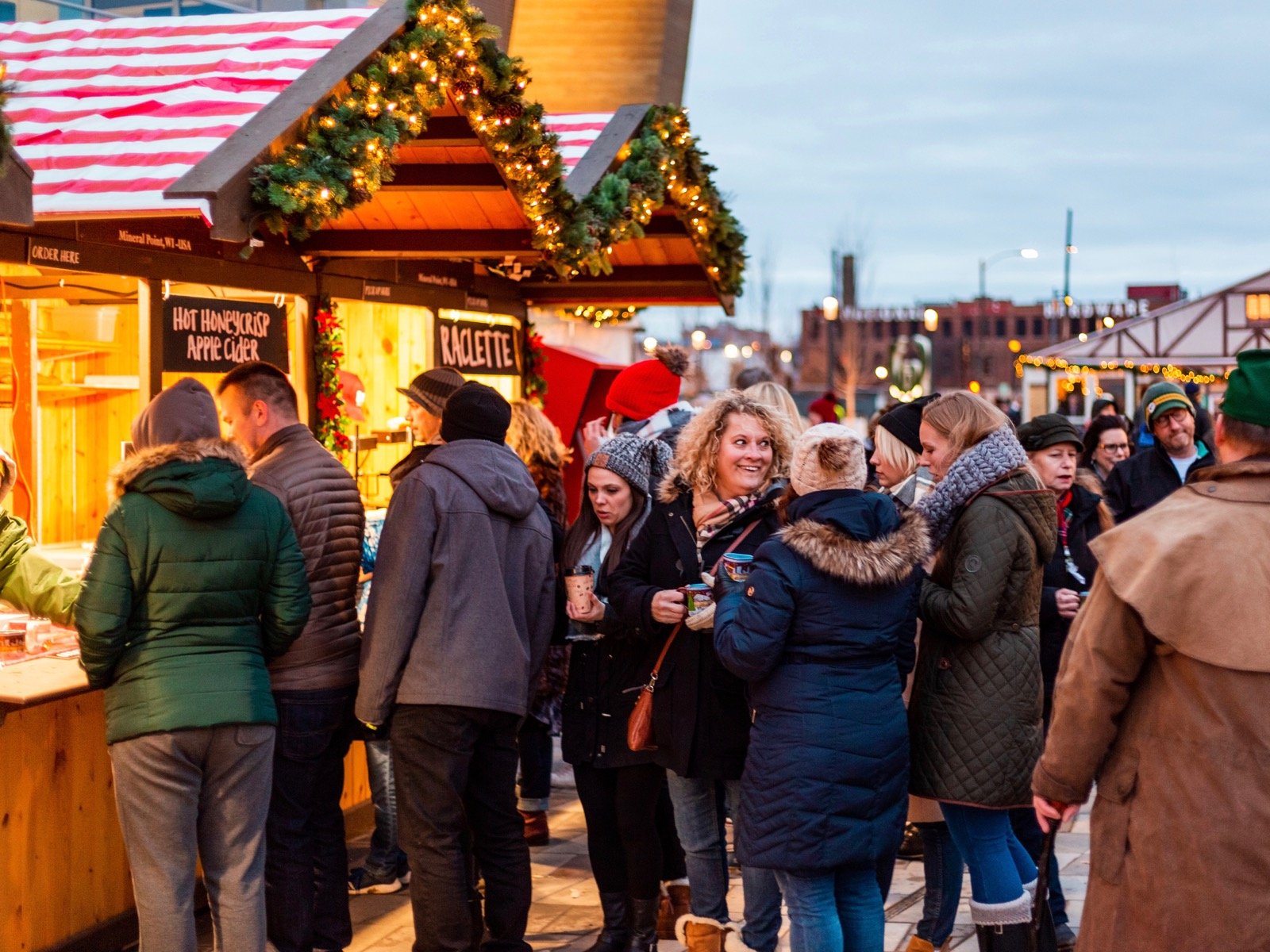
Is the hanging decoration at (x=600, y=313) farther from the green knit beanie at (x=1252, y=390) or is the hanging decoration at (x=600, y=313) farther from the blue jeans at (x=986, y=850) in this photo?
the green knit beanie at (x=1252, y=390)

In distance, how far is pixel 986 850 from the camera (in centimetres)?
477

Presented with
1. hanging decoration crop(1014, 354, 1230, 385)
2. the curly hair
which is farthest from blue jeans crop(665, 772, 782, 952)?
hanging decoration crop(1014, 354, 1230, 385)

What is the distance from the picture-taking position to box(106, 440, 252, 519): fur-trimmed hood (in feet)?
13.8

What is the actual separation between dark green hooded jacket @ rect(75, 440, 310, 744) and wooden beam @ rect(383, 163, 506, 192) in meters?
2.99

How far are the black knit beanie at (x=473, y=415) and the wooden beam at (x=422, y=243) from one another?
2.75 metres

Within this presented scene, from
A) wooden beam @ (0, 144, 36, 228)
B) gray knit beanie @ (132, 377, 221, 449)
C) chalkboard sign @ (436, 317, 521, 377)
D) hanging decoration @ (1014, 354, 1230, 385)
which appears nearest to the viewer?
gray knit beanie @ (132, 377, 221, 449)

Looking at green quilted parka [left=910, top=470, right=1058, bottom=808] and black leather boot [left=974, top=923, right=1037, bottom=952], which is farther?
black leather boot [left=974, top=923, right=1037, bottom=952]

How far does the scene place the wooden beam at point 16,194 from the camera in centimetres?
451

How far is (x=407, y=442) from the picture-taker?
399 inches

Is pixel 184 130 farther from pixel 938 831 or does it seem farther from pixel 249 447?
pixel 938 831

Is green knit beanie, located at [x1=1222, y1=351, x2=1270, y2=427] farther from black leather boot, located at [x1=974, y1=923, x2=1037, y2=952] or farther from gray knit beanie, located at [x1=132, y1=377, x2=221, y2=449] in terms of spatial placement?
gray knit beanie, located at [x1=132, y1=377, x2=221, y2=449]

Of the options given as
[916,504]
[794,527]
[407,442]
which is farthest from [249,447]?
[407,442]

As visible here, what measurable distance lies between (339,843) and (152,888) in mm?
971

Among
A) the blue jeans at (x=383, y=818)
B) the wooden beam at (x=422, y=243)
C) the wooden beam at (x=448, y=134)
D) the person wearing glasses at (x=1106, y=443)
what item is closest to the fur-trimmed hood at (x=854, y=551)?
the blue jeans at (x=383, y=818)
